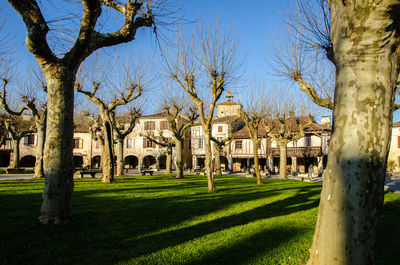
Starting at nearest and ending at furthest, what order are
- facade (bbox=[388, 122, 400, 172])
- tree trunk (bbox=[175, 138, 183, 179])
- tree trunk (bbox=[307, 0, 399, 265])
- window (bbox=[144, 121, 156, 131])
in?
tree trunk (bbox=[307, 0, 399, 265]), tree trunk (bbox=[175, 138, 183, 179]), facade (bbox=[388, 122, 400, 172]), window (bbox=[144, 121, 156, 131])

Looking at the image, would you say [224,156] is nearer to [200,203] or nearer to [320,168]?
[320,168]

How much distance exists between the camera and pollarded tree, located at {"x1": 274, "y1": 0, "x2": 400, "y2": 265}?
8.77 feet

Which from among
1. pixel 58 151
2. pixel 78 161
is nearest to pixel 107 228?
pixel 58 151

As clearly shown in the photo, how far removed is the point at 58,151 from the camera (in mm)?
5543

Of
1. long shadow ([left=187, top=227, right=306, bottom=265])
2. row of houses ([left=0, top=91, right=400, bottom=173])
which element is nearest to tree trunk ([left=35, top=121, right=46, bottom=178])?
long shadow ([left=187, top=227, right=306, bottom=265])

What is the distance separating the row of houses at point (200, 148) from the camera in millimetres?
36156

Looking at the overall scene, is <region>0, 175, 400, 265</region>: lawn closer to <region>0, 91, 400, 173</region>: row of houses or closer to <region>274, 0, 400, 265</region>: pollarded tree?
<region>274, 0, 400, 265</region>: pollarded tree

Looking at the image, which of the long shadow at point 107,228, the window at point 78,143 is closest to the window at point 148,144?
the window at point 78,143

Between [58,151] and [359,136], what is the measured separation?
5227mm

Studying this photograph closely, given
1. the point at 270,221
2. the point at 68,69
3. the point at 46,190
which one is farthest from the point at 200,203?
the point at 68,69

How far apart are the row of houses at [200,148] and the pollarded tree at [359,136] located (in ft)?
109

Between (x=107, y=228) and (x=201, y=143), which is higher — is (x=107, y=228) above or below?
below

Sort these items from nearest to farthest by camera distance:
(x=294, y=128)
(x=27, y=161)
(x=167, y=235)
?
(x=167, y=235), (x=294, y=128), (x=27, y=161)

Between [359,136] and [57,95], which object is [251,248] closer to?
[359,136]
